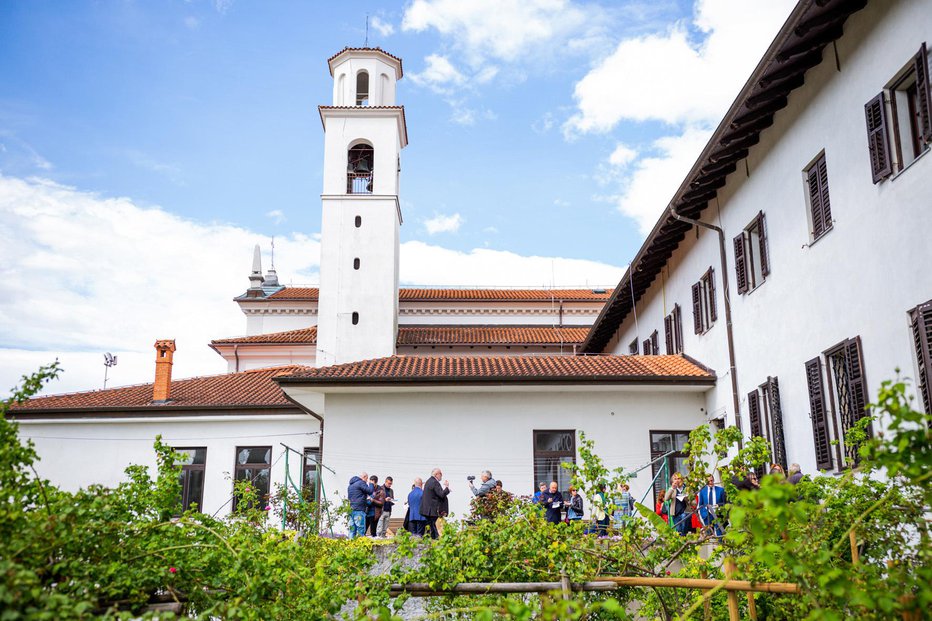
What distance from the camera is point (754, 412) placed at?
59.7 feet

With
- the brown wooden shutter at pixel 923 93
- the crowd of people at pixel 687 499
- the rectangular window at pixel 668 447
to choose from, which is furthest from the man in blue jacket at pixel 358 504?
the brown wooden shutter at pixel 923 93

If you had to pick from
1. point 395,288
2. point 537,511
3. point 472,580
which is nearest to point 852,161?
point 537,511

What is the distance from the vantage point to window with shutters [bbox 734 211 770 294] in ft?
56.7

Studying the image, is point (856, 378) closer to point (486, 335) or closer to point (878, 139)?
point (878, 139)

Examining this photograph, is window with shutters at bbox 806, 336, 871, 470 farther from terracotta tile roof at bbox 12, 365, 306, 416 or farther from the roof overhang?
terracotta tile roof at bbox 12, 365, 306, 416

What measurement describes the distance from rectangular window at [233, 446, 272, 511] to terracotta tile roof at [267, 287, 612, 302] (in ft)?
63.0

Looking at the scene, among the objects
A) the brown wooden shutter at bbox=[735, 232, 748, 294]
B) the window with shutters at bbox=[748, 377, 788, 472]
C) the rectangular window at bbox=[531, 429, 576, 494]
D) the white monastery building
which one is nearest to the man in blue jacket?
the white monastery building

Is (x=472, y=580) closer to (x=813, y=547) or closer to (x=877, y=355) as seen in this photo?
(x=813, y=547)

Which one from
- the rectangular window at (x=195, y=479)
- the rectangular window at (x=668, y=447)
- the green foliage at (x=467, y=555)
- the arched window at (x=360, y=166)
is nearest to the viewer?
the green foliage at (x=467, y=555)

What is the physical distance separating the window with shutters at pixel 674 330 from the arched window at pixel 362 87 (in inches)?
763

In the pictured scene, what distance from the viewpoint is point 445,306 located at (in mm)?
45812

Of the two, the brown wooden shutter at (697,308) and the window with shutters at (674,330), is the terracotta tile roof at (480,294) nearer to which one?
the window with shutters at (674,330)

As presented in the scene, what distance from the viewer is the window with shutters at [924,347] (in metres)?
11.2

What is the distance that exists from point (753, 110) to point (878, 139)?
3527 mm
